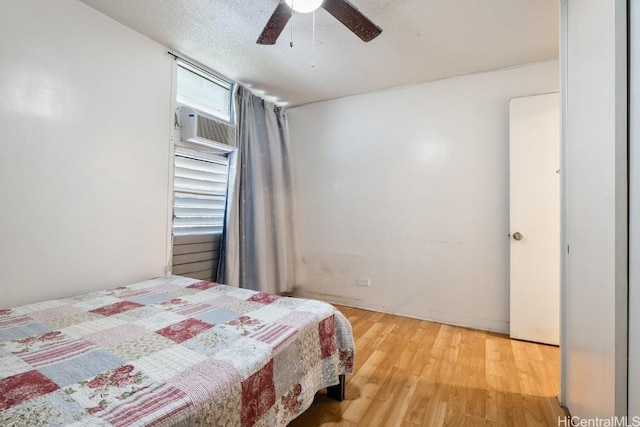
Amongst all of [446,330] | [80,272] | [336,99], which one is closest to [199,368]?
[80,272]

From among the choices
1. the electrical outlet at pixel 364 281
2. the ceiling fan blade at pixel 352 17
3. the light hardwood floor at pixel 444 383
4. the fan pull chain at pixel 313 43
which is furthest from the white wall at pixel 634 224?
the electrical outlet at pixel 364 281

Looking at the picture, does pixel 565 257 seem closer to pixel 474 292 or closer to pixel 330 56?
pixel 474 292

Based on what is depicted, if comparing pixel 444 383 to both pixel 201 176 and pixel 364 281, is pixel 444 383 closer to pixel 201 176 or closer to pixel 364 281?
pixel 364 281

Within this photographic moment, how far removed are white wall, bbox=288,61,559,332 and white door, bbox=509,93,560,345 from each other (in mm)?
132

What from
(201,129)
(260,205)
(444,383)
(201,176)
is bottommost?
(444,383)

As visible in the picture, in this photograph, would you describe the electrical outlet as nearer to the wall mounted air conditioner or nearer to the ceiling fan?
the wall mounted air conditioner

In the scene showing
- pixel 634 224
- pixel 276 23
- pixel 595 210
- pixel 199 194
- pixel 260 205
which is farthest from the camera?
pixel 260 205

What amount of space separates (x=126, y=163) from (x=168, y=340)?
154 centimetres

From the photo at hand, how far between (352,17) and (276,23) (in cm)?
42

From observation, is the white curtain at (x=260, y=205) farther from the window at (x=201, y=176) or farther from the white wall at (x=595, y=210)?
the white wall at (x=595, y=210)

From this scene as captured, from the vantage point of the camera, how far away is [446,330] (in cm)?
269

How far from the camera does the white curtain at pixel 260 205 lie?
288 centimetres

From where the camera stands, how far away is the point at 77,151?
1870mm

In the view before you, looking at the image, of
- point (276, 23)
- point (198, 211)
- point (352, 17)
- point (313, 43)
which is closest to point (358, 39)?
point (313, 43)
